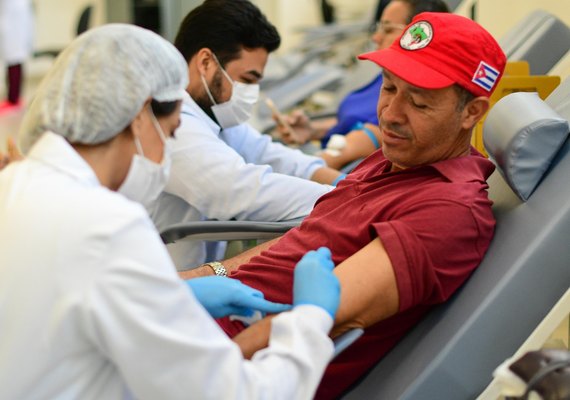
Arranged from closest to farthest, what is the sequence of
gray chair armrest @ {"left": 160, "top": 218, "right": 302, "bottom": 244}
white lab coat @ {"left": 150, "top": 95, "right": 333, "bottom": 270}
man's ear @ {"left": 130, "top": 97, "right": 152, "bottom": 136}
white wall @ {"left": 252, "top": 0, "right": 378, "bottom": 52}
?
man's ear @ {"left": 130, "top": 97, "right": 152, "bottom": 136}, gray chair armrest @ {"left": 160, "top": 218, "right": 302, "bottom": 244}, white lab coat @ {"left": 150, "top": 95, "right": 333, "bottom": 270}, white wall @ {"left": 252, "top": 0, "right": 378, "bottom": 52}

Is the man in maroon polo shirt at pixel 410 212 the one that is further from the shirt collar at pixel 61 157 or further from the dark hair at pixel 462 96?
the shirt collar at pixel 61 157

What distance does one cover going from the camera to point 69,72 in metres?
1.26

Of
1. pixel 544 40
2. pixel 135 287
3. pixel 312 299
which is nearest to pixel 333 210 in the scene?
pixel 312 299

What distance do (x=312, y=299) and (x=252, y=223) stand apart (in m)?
0.83

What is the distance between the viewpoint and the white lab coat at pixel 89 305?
1.15 meters

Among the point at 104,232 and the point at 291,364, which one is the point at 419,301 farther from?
the point at 104,232

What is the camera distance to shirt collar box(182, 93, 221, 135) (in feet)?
7.94

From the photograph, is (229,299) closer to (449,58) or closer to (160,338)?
(160,338)

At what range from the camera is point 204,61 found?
2.51 meters

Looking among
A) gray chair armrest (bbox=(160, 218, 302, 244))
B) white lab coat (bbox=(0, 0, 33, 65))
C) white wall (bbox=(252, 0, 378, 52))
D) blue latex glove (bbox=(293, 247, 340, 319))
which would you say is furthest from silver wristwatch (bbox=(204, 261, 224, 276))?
white wall (bbox=(252, 0, 378, 52))

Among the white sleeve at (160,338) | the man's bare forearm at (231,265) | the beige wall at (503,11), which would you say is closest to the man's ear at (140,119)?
the white sleeve at (160,338)

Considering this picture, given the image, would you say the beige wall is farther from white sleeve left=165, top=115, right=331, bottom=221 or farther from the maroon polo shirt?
the maroon polo shirt

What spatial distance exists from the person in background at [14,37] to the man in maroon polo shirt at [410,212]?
5.38 metres

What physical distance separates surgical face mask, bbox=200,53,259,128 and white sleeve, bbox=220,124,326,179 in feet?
0.67
